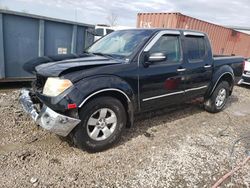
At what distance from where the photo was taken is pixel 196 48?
16.5 ft

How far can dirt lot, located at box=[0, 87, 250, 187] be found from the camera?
305 cm

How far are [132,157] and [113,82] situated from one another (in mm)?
1121

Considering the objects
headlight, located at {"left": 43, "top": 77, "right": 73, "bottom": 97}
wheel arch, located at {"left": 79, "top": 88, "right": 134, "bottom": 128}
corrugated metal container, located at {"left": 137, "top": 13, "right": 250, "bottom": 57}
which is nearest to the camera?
headlight, located at {"left": 43, "top": 77, "right": 73, "bottom": 97}

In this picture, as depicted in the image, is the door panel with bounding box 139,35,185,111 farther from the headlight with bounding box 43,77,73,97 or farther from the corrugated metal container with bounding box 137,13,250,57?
the corrugated metal container with bounding box 137,13,250,57

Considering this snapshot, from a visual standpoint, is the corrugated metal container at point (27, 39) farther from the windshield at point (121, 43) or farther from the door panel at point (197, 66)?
the door panel at point (197, 66)

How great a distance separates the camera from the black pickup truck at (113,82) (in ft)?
Result: 10.6

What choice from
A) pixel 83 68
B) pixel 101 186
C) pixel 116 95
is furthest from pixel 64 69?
pixel 101 186

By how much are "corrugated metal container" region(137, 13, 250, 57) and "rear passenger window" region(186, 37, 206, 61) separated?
6109 millimetres

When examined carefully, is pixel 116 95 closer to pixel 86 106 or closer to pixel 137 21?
pixel 86 106

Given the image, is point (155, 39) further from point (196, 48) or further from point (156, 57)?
point (196, 48)

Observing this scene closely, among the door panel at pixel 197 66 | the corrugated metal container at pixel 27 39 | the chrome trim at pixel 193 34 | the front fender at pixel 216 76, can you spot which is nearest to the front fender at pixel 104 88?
the door panel at pixel 197 66

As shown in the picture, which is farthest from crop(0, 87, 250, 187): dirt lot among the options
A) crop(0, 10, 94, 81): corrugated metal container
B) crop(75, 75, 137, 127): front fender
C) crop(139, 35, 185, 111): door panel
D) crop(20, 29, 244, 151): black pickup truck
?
crop(0, 10, 94, 81): corrugated metal container

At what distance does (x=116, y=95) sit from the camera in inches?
145

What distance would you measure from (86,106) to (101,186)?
3.34ft
